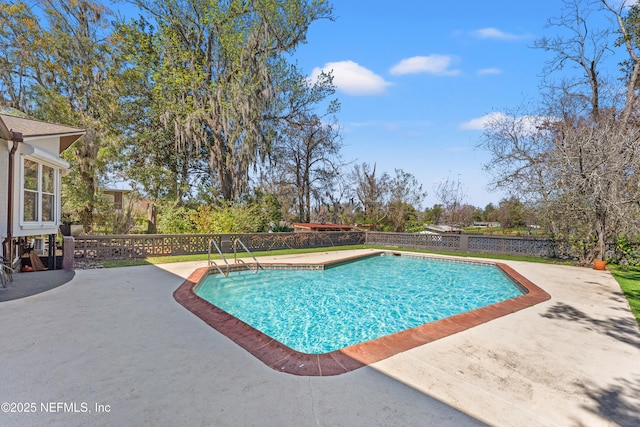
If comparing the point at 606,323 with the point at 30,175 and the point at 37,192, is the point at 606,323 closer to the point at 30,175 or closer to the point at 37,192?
the point at 37,192

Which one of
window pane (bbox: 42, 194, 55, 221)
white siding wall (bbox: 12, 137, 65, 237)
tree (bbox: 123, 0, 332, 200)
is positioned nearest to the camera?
white siding wall (bbox: 12, 137, 65, 237)

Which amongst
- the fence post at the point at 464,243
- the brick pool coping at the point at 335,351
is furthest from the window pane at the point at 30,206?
the fence post at the point at 464,243

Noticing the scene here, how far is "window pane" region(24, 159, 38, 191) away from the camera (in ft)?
22.4

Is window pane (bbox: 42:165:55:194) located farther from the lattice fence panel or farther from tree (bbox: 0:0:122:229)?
the lattice fence panel

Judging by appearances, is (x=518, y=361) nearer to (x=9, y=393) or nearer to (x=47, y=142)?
(x=9, y=393)

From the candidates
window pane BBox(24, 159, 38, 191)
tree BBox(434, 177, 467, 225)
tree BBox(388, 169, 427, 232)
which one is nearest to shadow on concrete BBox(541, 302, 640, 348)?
window pane BBox(24, 159, 38, 191)

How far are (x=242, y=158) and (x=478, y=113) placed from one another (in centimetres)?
1227

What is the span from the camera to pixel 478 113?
14906 millimetres

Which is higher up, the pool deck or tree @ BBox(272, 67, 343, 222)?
tree @ BBox(272, 67, 343, 222)

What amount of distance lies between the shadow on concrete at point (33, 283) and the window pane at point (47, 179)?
7.43 ft

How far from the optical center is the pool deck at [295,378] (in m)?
2.09

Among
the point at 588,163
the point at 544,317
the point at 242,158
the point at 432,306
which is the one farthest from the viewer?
the point at 242,158

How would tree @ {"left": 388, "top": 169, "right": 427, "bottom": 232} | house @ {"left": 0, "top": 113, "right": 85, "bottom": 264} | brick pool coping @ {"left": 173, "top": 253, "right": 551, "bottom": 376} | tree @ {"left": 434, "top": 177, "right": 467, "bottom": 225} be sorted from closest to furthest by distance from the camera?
brick pool coping @ {"left": 173, "top": 253, "right": 551, "bottom": 376} < house @ {"left": 0, "top": 113, "right": 85, "bottom": 264} < tree @ {"left": 388, "top": 169, "right": 427, "bottom": 232} < tree @ {"left": 434, "top": 177, "right": 467, "bottom": 225}

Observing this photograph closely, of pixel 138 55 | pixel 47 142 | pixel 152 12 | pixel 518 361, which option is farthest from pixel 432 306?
pixel 152 12
